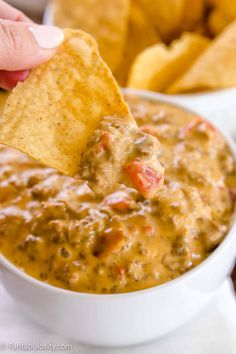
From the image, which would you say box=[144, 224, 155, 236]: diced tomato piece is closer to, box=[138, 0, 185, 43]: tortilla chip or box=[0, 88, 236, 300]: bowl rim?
box=[0, 88, 236, 300]: bowl rim

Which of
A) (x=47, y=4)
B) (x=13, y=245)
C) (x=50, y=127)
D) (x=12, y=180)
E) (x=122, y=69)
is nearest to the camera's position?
(x=50, y=127)

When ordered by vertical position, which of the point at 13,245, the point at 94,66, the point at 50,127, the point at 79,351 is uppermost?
the point at 94,66

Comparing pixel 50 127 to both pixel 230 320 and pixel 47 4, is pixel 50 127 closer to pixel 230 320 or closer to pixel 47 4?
pixel 230 320

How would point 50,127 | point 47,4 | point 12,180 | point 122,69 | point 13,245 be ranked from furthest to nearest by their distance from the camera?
point 47,4 < point 122,69 < point 12,180 < point 13,245 < point 50,127

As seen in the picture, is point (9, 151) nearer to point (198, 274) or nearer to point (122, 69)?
point (198, 274)

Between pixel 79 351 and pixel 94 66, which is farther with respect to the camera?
pixel 79 351

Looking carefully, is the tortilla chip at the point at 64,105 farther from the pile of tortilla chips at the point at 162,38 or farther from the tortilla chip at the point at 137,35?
the tortilla chip at the point at 137,35

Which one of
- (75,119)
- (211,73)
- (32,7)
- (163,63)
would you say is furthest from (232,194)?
(32,7)

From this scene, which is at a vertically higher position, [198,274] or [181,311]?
[198,274]

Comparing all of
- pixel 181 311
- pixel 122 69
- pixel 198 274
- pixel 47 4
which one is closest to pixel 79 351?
pixel 181 311
